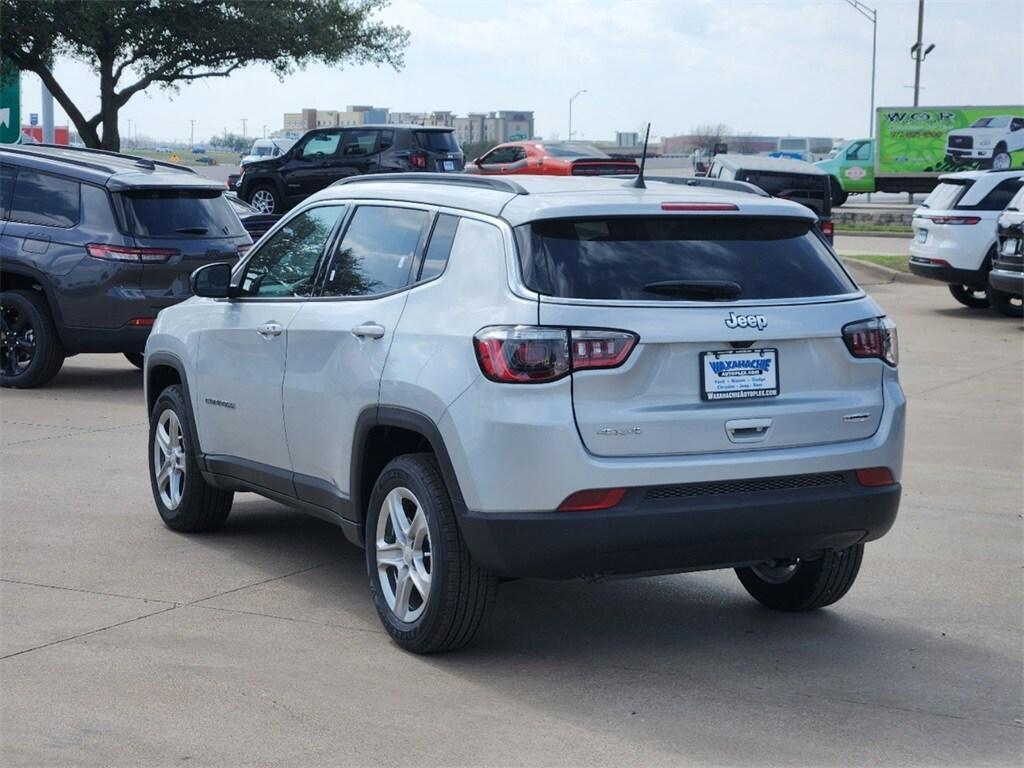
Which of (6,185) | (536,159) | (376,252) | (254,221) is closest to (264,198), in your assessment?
(536,159)

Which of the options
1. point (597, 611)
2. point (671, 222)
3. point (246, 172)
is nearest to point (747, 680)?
point (597, 611)

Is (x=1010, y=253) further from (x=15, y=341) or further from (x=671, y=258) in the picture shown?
(x=671, y=258)

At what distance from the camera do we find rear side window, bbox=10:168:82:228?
1299cm

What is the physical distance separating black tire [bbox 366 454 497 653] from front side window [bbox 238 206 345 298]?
127cm

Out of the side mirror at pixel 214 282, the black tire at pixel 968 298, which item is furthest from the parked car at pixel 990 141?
the side mirror at pixel 214 282

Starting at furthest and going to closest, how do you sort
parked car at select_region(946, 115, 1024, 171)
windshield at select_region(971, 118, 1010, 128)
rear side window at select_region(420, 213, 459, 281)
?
windshield at select_region(971, 118, 1010, 128)
parked car at select_region(946, 115, 1024, 171)
rear side window at select_region(420, 213, 459, 281)

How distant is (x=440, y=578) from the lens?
216 inches

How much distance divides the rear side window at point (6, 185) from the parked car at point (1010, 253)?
35.2 feet

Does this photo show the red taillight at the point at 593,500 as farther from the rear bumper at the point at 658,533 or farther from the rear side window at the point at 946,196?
the rear side window at the point at 946,196

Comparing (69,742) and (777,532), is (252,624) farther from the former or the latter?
(777,532)

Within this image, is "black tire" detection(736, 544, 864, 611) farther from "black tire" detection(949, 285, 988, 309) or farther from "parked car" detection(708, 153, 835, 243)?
"parked car" detection(708, 153, 835, 243)

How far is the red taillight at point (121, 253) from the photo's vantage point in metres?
12.7

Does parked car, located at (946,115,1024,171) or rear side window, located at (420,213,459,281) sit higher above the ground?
rear side window, located at (420,213,459,281)

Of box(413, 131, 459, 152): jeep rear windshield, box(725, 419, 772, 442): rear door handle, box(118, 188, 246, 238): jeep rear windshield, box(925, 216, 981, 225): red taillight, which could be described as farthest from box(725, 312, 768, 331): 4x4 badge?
box(413, 131, 459, 152): jeep rear windshield
